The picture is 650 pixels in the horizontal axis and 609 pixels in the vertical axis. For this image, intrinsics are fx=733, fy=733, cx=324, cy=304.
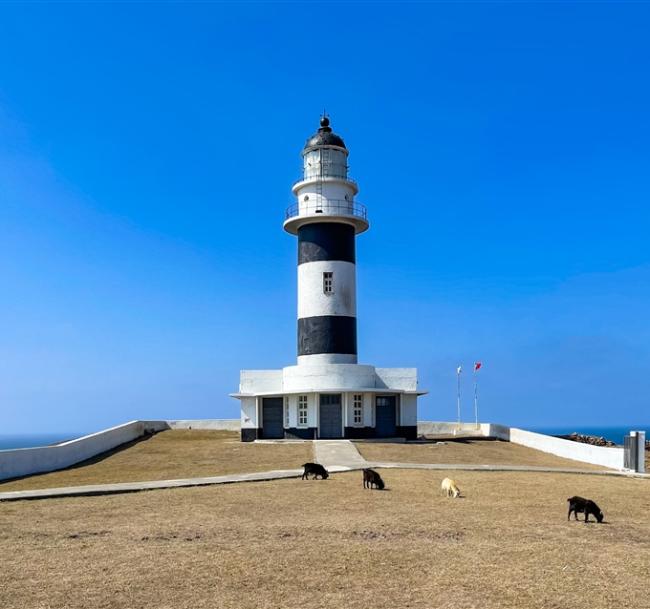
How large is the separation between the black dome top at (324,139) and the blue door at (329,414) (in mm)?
11663

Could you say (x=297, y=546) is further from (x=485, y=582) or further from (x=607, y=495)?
(x=607, y=495)

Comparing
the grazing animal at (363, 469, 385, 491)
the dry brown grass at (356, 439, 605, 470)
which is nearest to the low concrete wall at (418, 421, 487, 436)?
the dry brown grass at (356, 439, 605, 470)

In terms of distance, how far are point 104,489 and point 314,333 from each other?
58.4 feet

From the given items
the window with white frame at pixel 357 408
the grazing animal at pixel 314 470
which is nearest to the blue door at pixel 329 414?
the window with white frame at pixel 357 408

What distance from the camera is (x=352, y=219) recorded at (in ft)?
109

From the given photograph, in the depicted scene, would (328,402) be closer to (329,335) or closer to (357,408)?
(357,408)

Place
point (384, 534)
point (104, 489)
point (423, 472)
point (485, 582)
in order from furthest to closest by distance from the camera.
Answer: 1. point (423, 472)
2. point (104, 489)
3. point (384, 534)
4. point (485, 582)

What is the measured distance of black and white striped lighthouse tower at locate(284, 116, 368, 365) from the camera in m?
32.3

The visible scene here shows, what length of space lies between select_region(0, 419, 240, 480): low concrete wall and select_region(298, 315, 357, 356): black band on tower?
9110 millimetres

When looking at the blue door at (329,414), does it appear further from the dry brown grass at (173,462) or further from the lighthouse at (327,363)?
the dry brown grass at (173,462)

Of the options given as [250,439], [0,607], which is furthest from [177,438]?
[0,607]

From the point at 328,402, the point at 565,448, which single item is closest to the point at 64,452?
the point at 328,402

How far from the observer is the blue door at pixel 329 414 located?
3125 cm

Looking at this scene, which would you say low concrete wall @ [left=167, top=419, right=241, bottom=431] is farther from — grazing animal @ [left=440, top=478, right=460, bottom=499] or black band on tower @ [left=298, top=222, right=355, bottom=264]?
grazing animal @ [left=440, top=478, right=460, bottom=499]
